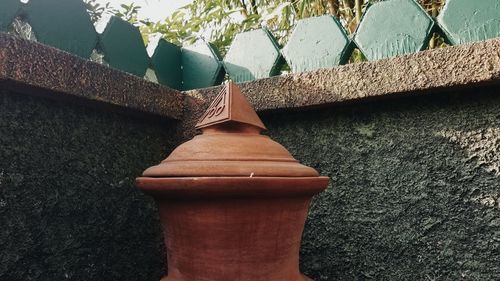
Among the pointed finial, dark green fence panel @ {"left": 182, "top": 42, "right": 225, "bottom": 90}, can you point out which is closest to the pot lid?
the pointed finial

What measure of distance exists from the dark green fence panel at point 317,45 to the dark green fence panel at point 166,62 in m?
0.50

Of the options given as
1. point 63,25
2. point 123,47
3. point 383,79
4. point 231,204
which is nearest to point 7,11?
point 63,25

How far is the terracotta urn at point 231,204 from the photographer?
0.84m

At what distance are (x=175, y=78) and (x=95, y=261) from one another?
823 millimetres

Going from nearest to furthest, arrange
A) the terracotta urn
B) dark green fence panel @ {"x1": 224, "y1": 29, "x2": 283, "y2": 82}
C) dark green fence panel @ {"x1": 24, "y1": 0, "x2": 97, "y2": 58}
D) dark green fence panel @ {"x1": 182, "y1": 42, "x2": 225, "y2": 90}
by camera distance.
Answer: the terracotta urn, dark green fence panel @ {"x1": 24, "y1": 0, "x2": 97, "y2": 58}, dark green fence panel @ {"x1": 224, "y1": 29, "x2": 283, "y2": 82}, dark green fence panel @ {"x1": 182, "y1": 42, "x2": 225, "y2": 90}

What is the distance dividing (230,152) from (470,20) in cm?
90

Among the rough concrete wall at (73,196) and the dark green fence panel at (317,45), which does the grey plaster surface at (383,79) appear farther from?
the rough concrete wall at (73,196)

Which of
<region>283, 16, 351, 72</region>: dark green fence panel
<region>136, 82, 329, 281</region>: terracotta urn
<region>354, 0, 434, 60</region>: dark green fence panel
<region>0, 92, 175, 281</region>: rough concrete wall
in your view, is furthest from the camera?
<region>283, 16, 351, 72</region>: dark green fence panel

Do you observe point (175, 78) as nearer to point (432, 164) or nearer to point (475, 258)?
point (432, 164)

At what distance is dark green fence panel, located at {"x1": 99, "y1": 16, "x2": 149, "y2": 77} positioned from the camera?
4.33 ft

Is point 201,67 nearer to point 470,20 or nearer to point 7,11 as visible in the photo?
point 7,11

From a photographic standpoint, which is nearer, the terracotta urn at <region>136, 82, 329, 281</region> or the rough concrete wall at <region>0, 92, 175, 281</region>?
the terracotta urn at <region>136, 82, 329, 281</region>

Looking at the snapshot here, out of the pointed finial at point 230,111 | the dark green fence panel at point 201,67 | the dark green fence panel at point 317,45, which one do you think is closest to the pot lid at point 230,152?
the pointed finial at point 230,111

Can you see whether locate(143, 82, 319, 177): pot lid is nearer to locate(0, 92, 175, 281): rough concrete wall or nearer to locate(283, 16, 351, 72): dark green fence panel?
locate(0, 92, 175, 281): rough concrete wall
